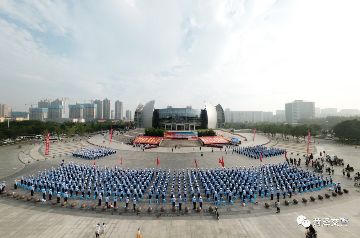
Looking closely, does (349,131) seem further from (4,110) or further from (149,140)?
(4,110)

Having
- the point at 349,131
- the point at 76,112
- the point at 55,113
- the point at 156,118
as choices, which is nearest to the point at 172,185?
the point at 156,118

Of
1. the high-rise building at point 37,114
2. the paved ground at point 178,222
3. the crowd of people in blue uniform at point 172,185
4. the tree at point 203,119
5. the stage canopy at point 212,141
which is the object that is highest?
the high-rise building at point 37,114

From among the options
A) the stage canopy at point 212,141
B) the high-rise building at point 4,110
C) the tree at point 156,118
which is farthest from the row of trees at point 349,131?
the high-rise building at point 4,110

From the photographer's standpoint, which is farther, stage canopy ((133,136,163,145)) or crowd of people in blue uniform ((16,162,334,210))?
stage canopy ((133,136,163,145))

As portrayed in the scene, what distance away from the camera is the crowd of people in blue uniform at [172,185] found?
733 inches

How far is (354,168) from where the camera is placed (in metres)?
30.5

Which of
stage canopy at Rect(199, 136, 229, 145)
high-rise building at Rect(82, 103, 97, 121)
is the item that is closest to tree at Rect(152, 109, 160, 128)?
stage canopy at Rect(199, 136, 229, 145)

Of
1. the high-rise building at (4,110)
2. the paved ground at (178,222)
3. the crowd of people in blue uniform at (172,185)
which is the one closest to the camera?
the paved ground at (178,222)

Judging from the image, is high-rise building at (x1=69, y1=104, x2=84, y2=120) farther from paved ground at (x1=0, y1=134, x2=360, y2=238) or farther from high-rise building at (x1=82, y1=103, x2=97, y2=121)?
paved ground at (x1=0, y1=134, x2=360, y2=238)

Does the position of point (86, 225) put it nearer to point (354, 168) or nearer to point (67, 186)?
point (67, 186)

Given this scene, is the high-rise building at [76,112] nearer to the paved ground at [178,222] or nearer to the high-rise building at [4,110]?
the high-rise building at [4,110]

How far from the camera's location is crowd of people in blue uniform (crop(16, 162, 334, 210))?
1861 cm

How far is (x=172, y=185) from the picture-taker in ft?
68.9

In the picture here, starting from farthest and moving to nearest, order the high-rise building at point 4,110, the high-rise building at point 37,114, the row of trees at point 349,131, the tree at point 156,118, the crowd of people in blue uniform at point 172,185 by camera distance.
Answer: the high-rise building at point 4,110
the high-rise building at point 37,114
the tree at point 156,118
the row of trees at point 349,131
the crowd of people in blue uniform at point 172,185
